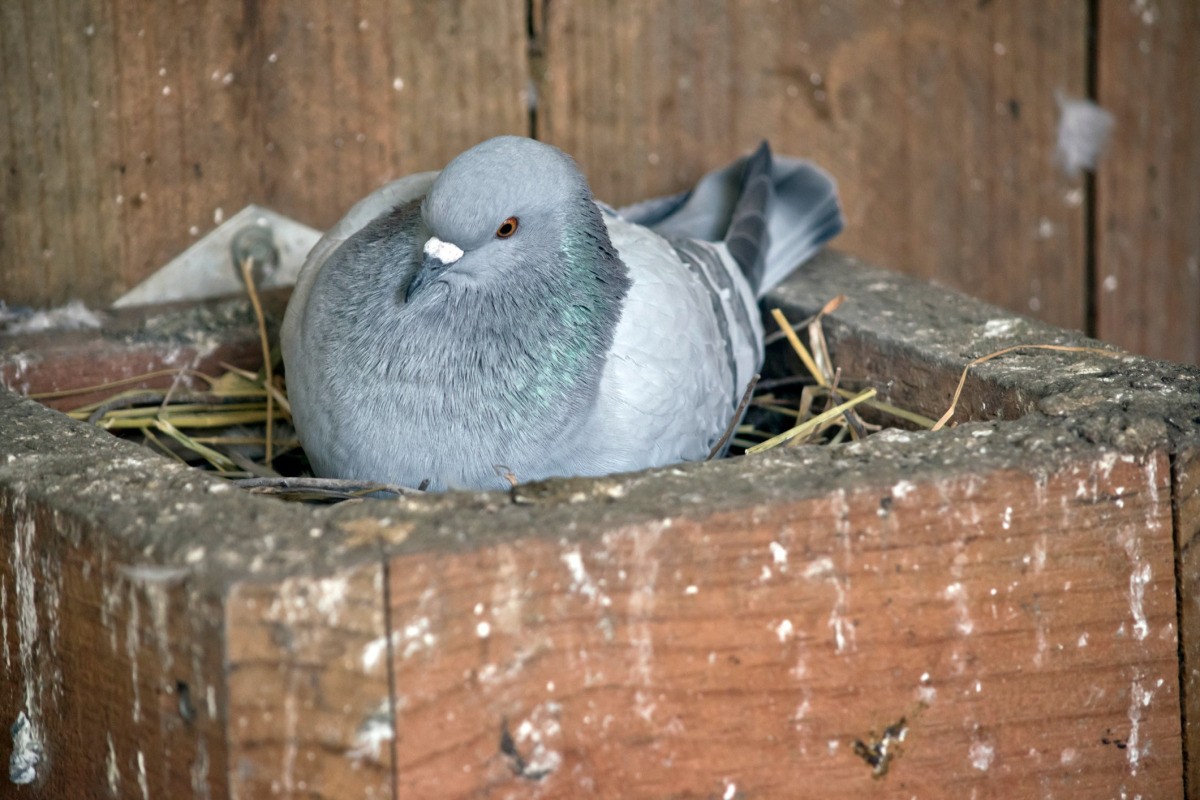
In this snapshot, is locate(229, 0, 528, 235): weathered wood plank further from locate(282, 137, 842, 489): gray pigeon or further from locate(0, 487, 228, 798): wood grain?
locate(0, 487, 228, 798): wood grain

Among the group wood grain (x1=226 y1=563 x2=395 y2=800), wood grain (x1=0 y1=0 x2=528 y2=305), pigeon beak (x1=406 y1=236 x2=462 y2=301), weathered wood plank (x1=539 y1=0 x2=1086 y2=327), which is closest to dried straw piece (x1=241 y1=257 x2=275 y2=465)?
wood grain (x1=0 y1=0 x2=528 y2=305)

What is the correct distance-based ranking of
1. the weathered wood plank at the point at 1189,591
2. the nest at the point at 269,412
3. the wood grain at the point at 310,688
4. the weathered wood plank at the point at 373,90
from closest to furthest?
the wood grain at the point at 310,688 < the weathered wood plank at the point at 1189,591 < the nest at the point at 269,412 < the weathered wood plank at the point at 373,90

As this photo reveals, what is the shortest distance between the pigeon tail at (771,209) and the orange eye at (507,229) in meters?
0.83

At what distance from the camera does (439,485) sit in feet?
6.79

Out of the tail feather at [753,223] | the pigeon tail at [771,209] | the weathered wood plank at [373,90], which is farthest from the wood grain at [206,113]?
the tail feather at [753,223]

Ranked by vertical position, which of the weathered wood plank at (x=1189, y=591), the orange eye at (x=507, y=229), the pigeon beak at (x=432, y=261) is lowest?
the weathered wood plank at (x=1189, y=591)

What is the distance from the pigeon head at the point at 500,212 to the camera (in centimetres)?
203

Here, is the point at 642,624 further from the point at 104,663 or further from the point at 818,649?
the point at 104,663

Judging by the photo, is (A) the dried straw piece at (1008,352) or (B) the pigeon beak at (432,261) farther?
(A) the dried straw piece at (1008,352)

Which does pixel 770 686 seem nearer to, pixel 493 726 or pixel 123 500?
pixel 493 726

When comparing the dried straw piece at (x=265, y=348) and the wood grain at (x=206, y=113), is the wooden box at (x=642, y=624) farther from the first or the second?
the wood grain at (x=206, y=113)

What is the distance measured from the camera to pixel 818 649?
1.76 m

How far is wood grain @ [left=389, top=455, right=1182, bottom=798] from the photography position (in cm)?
159

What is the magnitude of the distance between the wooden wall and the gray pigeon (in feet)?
2.24
